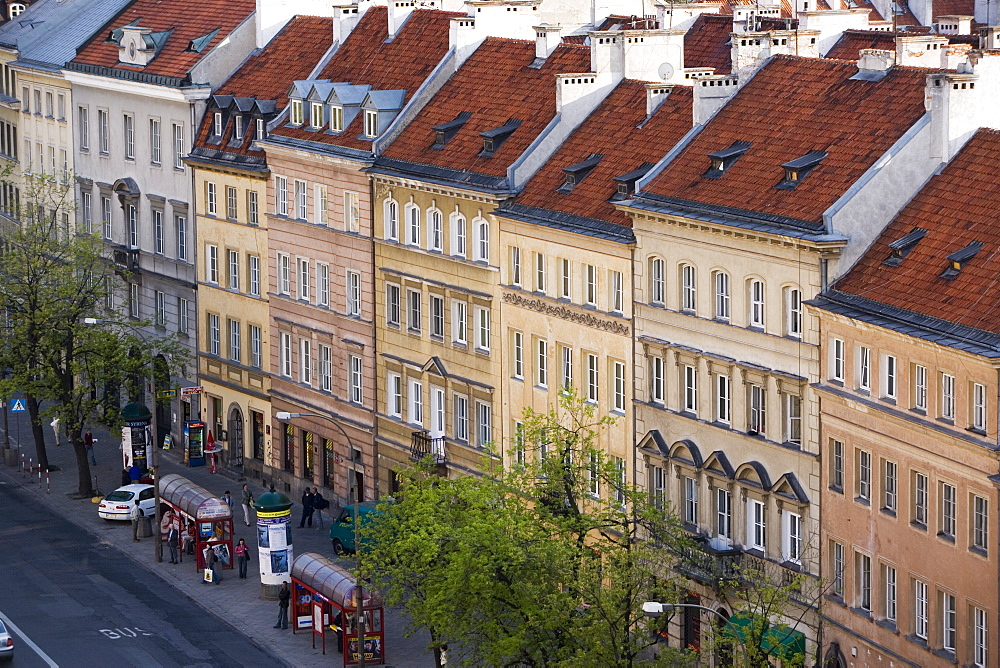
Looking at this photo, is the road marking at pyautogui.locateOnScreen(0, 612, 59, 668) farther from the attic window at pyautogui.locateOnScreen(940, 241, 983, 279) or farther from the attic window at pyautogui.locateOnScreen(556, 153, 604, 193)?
the attic window at pyautogui.locateOnScreen(940, 241, 983, 279)

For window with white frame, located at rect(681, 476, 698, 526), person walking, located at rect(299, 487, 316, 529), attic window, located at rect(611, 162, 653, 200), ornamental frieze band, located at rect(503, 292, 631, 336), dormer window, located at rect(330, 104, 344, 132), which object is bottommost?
person walking, located at rect(299, 487, 316, 529)

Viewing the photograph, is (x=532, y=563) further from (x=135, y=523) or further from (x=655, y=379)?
(x=135, y=523)

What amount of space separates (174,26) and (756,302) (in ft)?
174

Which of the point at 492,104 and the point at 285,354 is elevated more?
the point at 492,104

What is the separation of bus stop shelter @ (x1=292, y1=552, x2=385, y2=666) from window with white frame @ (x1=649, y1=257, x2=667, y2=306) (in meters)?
13.1

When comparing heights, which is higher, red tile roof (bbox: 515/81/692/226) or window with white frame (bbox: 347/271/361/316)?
red tile roof (bbox: 515/81/692/226)

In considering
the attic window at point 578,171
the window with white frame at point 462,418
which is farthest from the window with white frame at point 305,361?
the attic window at point 578,171

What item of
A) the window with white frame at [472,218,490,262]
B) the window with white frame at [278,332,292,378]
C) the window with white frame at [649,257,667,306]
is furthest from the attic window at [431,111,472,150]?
the window with white frame at [649,257,667,306]

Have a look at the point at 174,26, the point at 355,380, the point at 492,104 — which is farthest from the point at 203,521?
the point at 174,26

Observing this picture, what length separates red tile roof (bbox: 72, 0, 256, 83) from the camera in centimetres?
11900

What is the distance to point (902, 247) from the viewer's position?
7338cm

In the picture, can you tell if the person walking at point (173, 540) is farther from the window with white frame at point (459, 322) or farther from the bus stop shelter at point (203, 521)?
the window with white frame at point (459, 322)

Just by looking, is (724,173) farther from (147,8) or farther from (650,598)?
(147,8)

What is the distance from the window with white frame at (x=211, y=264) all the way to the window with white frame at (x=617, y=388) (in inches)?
1338
